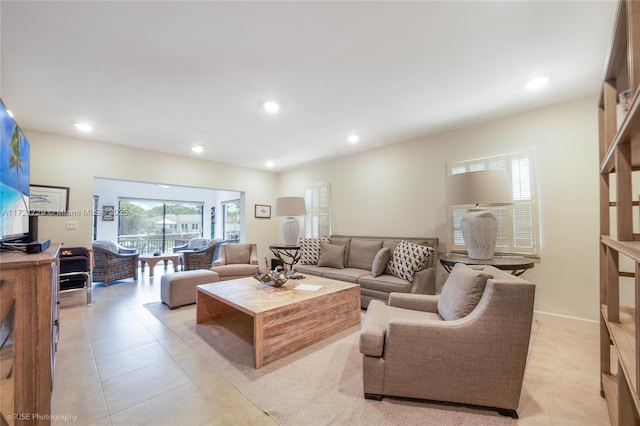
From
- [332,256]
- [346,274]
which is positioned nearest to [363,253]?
[332,256]

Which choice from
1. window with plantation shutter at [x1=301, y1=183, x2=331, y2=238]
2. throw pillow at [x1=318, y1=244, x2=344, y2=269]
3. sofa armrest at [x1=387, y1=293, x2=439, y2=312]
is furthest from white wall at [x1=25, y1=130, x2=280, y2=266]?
sofa armrest at [x1=387, y1=293, x2=439, y2=312]

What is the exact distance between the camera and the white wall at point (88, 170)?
3707mm

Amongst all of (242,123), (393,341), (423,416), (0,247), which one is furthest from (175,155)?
(423,416)

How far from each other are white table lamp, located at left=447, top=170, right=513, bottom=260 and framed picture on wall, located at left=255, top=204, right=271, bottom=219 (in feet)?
14.4

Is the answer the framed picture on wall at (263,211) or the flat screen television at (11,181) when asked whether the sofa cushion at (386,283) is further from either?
the framed picture on wall at (263,211)

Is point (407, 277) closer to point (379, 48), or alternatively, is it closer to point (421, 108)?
point (421, 108)

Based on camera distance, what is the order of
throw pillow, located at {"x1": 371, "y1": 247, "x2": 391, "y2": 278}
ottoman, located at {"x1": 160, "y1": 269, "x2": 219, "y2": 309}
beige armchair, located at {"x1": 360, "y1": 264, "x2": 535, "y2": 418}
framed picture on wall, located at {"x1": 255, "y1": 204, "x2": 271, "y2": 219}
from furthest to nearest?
framed picture on wall, located at {"x1": 255, "y1": 204, "x2": 271, "y2": 219} < throw pillow, located at {"x1": 371, "y1": 247, "x2": 391, "y2": 278} < ottoman, located at {"x1": 160, "y1": 269, "x2": 219, "y2": 309} < beige armchair, located at {"x1": 360, "y1": 264, "x2": 535, "y2": 418}

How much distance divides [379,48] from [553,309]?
3289 mm

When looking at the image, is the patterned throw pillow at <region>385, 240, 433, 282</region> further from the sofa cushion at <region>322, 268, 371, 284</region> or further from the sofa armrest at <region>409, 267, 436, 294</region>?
the sofa cushion at <region>322, 268, 371, 284</region>

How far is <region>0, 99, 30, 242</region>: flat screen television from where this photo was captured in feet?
4.91

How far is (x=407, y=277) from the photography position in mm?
3197

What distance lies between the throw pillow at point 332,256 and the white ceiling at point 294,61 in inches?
78.6

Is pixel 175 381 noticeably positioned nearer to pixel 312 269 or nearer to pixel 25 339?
pixel 25 339

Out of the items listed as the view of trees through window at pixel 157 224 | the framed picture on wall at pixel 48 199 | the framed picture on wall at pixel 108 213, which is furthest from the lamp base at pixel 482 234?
the framed picture on wall at pixel 108 213
